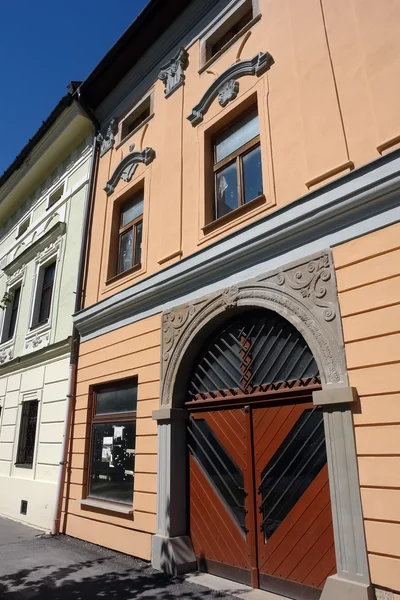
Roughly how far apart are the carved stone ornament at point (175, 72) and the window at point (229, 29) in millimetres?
564

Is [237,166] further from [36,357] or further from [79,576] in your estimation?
[36,357]

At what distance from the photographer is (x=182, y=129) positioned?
7.92 meters

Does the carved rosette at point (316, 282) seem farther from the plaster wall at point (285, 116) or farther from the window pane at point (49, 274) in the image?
the window pane at point (49, 274)

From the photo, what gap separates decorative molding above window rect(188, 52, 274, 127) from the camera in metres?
6.64

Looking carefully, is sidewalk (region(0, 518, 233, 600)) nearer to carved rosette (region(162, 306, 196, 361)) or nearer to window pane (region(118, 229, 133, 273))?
carved rosette (region(162, 306, 196, 361))

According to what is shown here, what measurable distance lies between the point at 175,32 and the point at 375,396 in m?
8.40

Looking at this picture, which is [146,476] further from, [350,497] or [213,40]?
[213,40]

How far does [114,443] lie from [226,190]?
4.74 metres

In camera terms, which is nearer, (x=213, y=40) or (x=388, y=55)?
(x=388, y=55)

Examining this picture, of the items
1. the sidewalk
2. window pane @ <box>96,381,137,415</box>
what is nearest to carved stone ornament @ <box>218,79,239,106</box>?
window pane @ <box>96,381,137,415</box>

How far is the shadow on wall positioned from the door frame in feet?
1.13

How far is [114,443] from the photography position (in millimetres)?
7496

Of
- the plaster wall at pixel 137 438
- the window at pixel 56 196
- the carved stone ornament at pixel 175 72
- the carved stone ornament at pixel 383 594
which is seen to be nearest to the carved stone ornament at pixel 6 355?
the window at pixel 56 196

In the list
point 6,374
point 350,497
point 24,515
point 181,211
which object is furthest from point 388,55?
point 6,374
